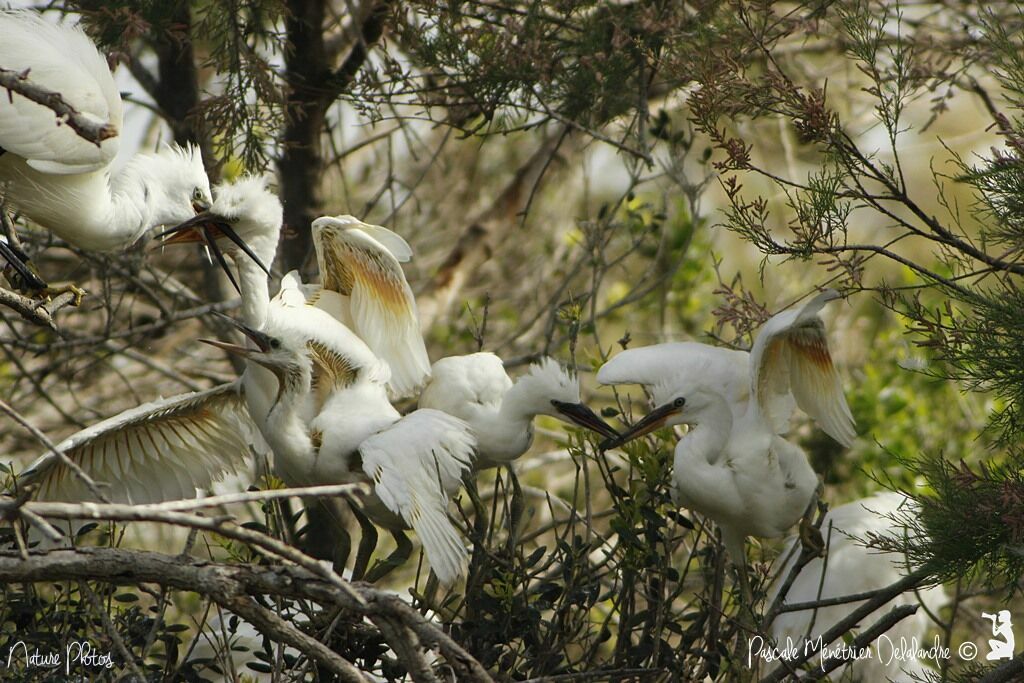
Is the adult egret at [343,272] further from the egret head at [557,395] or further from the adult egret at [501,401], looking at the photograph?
the egret head at [557,395]

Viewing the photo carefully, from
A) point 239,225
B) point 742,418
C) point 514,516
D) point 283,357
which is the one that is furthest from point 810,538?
point 239,225

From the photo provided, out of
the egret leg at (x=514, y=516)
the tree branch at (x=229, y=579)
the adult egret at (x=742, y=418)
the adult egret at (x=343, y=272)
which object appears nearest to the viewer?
the tree branch at (x=229, y=579)

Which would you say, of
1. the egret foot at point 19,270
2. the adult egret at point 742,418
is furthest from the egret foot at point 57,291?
the adult egret at point 742,418

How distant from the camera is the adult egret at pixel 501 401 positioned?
Result: 11.5ft

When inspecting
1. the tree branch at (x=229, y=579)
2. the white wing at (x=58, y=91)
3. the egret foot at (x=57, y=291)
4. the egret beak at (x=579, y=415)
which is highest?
the white wing at (x=58, y=91)

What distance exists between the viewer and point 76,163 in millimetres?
3473

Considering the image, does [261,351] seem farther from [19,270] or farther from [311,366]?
[19,270]

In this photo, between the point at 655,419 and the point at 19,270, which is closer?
the point at 19,270

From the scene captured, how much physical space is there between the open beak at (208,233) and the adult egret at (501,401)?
0.67 m

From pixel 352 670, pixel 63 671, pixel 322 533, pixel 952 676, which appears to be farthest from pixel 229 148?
pixel 952 676

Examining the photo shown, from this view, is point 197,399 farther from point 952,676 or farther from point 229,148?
point 952,676

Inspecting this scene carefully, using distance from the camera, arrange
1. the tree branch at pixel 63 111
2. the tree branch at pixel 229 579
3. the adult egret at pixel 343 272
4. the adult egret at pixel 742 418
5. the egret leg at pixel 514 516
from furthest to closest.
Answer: the adult egret at pixel 343 272 < the adult egret at pixel 742 418 < the egret leg at pixel 514 516 < the tree branch at pixel 229 579 < the tree branch at pixel 63 111

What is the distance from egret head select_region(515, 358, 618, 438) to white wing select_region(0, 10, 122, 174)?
1421 millimetres

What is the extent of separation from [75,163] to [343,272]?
2.95 ft
